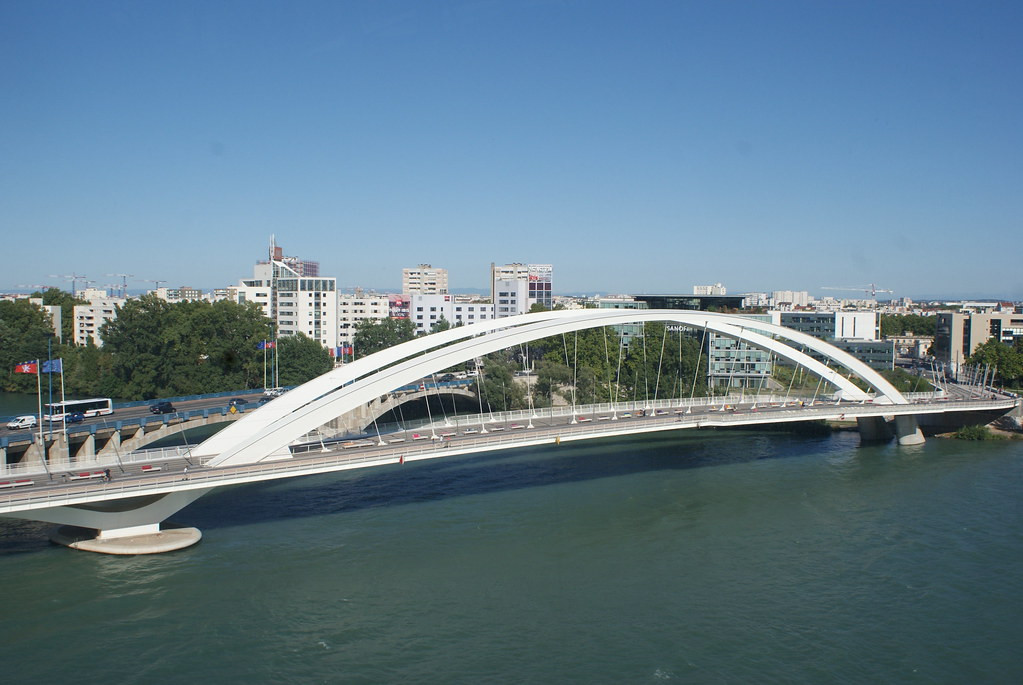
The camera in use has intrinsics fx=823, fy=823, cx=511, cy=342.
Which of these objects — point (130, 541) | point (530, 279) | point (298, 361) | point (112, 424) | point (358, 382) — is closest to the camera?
point (130, 541)

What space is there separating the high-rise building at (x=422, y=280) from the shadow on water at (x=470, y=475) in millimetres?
87749

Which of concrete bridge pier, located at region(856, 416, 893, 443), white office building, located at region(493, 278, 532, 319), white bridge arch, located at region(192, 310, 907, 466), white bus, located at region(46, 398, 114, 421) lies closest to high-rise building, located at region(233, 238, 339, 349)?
white office building, located at region(493, 278, 532, 319)

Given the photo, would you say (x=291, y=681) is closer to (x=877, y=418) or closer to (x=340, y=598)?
(x=340, y=598)

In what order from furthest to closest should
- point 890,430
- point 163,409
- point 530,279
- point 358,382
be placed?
point 530,279 < point 890,430 < point 163,409 < point 358,382

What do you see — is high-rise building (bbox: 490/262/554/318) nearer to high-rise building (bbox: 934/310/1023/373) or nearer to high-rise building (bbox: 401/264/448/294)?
high-rise building (bbox: 401/264/448/294)

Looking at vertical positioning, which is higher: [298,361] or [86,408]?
[298,361]

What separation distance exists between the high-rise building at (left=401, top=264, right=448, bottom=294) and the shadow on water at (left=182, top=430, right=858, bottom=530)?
87974mm

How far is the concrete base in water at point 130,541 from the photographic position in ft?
60.7

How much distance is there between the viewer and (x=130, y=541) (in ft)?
61.7

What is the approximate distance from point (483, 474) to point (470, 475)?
1.51 feet

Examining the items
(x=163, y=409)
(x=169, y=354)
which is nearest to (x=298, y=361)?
(x=169, y=354)

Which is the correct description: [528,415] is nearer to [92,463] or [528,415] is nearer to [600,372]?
[92,463]

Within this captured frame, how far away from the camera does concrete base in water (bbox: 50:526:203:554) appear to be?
60.7 ft

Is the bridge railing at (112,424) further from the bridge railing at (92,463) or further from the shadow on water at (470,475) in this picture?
the shadow on water at (470,475)
